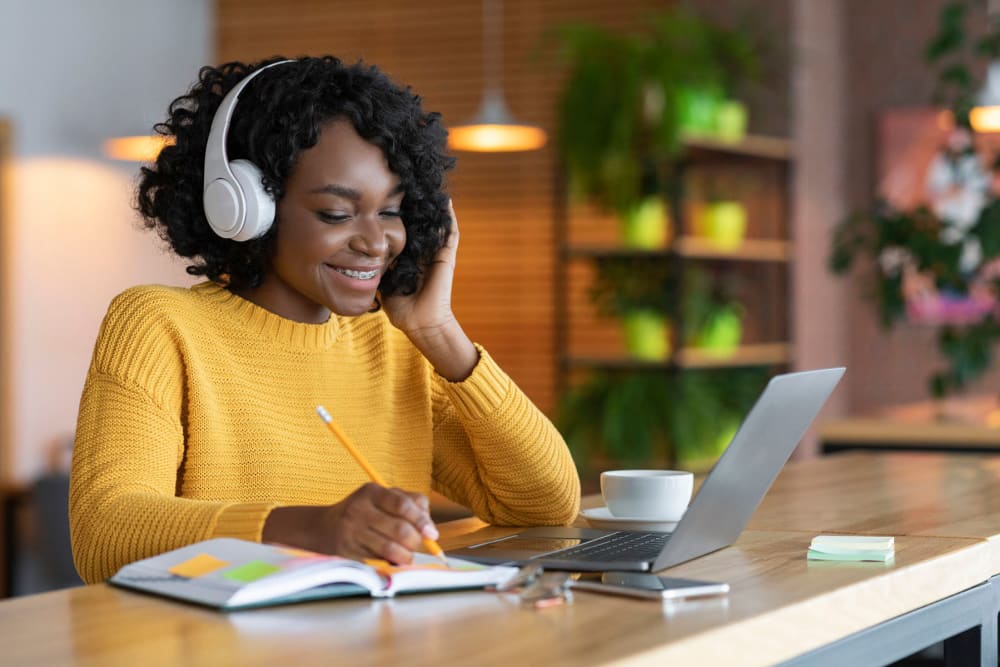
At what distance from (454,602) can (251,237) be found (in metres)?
0.65

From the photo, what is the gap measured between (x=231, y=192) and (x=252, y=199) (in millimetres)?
29

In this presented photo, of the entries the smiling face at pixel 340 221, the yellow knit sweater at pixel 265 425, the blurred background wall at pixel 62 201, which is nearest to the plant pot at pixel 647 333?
the blurred background wall at pixel 62 201

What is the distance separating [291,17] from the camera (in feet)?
20.8

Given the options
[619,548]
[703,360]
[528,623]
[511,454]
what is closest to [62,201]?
[703,360]

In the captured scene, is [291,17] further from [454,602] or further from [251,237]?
[454,602]

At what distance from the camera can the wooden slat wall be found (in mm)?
5852

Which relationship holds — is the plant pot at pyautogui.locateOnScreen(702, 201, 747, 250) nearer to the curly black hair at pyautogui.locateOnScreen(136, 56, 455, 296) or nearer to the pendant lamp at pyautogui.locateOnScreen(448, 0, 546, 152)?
the pendant lamp at pyautogui.locateOnScreen(448, 0, 546, 152)

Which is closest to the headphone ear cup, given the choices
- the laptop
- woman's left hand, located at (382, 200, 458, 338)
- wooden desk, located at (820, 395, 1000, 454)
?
woman's left hand, located at (382, 200, 458, 338)

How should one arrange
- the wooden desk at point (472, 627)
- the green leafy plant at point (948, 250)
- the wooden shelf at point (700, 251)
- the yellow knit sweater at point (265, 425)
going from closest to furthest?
the wooden desk at point (472, 627) → the yellow knit sweater at point (265, 425) → the green leafy plant at point (948, 250) → the wooden shelf at point (700, 251)

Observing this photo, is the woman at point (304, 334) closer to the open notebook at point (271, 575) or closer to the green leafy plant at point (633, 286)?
the open notebook at point (271, 575)

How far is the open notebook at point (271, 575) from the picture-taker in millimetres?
1138

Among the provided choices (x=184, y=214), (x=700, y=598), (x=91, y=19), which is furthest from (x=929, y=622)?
(x=91, y=19)

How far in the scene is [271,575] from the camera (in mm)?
1137

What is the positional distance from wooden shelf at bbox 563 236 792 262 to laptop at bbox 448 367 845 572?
10.9ft
